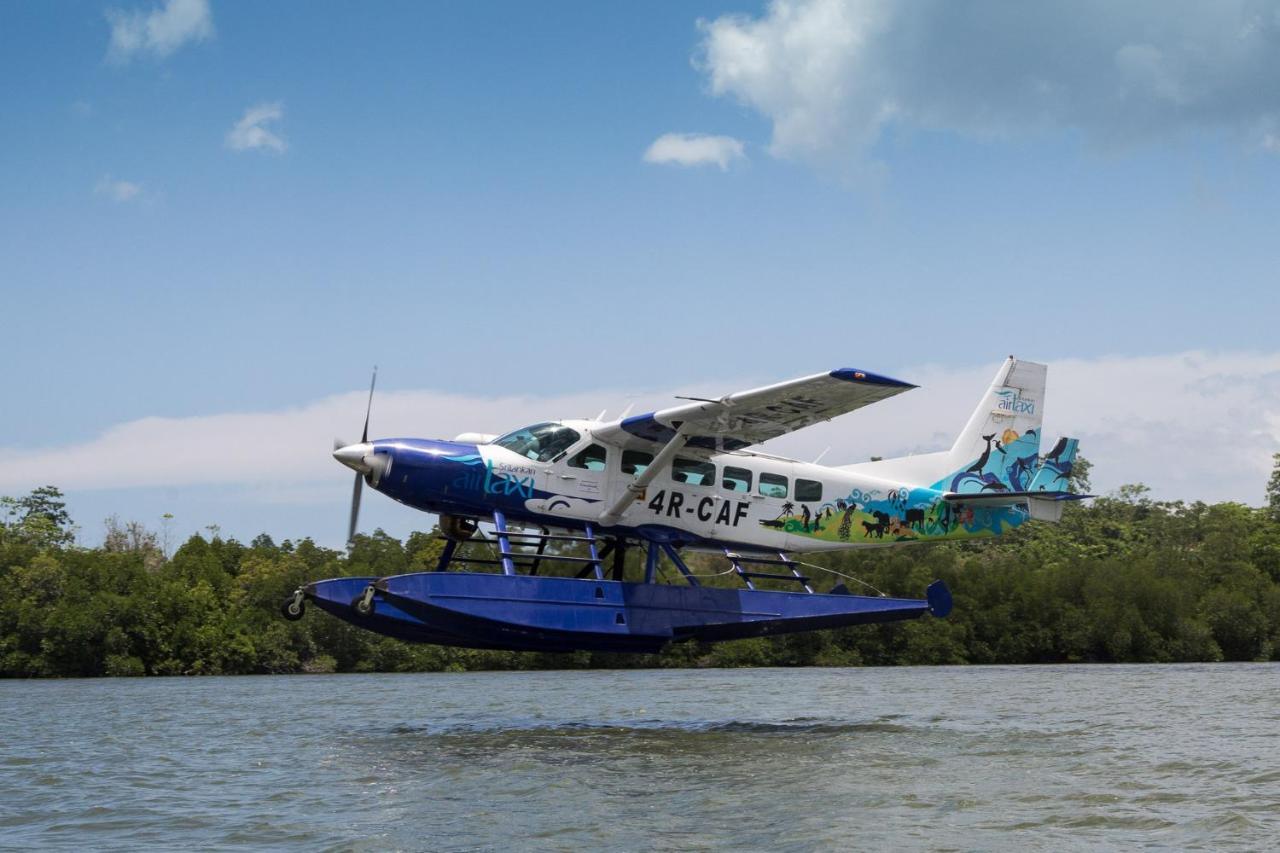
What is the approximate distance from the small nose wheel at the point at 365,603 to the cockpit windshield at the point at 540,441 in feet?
10.1

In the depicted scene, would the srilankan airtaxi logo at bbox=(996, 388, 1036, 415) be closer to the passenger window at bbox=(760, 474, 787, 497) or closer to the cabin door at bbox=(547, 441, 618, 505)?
the passenger window at bbox=(760, 474, 787, 497)

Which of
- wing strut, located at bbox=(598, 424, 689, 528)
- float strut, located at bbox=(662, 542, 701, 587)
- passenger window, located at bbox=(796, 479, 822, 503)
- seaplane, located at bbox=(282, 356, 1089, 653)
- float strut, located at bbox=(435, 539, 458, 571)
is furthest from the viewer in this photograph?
passenger window, located at bbox=(796, 479, 822, 503)

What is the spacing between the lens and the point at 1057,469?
79.2 feet

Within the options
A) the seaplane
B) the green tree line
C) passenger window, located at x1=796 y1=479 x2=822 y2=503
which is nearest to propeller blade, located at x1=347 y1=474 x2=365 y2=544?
the seaplane

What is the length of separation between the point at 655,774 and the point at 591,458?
5932 mm

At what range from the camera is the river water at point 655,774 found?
12.6 meters

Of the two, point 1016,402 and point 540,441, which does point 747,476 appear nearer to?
point 540,441

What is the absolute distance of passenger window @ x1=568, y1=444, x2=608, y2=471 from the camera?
2089cm

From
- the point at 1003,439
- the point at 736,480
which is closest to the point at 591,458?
the point at 736,480

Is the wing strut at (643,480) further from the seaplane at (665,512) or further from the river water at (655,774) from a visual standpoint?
the river water at (655,774)

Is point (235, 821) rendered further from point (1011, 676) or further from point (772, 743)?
point (1011, 676)

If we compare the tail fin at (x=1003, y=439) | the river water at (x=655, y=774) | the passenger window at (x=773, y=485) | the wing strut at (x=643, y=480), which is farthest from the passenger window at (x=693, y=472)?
the tail fin at (x=1003, y=439)

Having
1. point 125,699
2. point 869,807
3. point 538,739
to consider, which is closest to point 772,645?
point 125,699

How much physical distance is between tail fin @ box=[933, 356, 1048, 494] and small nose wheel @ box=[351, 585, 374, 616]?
989 centimetres
